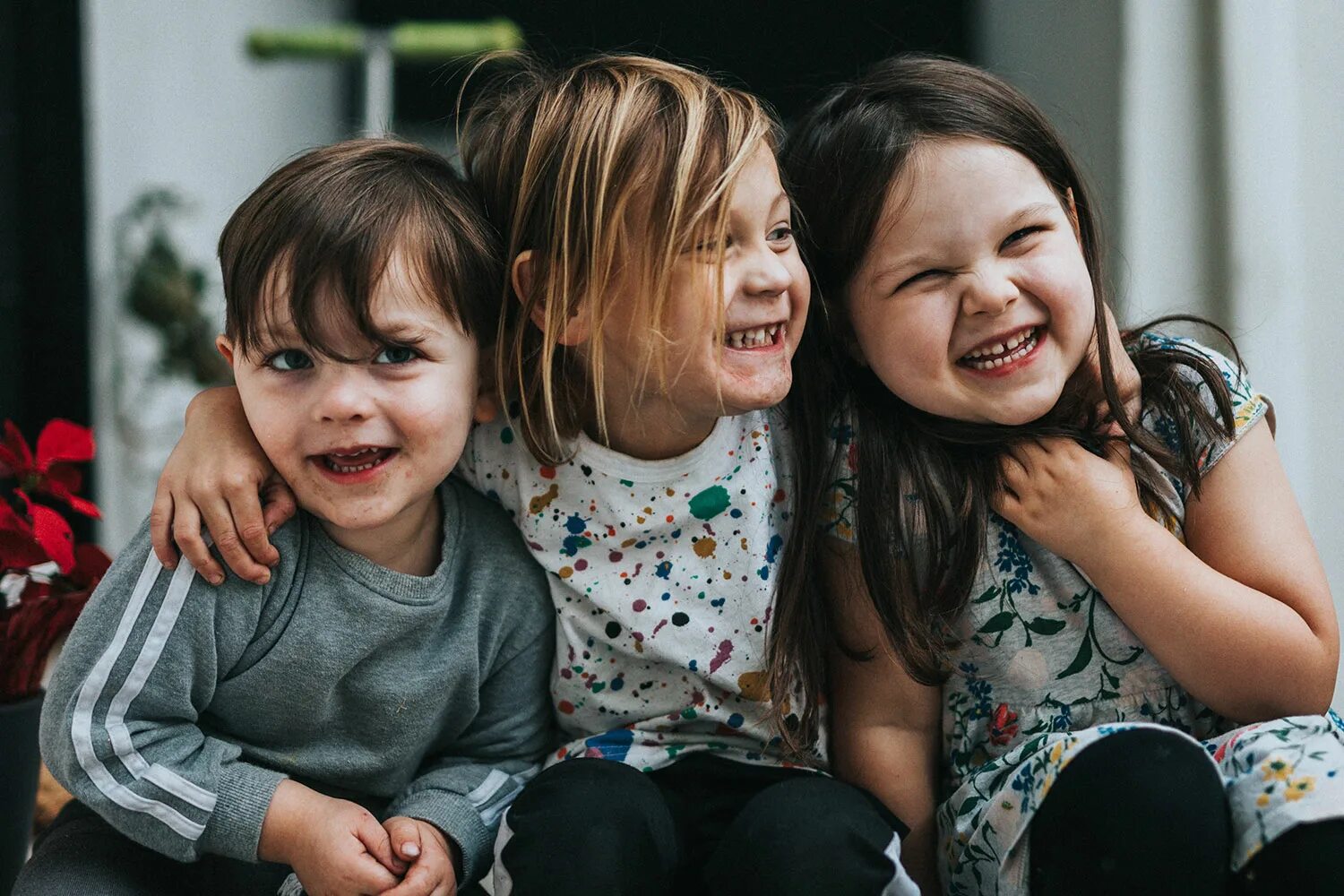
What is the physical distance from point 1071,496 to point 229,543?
24.7 inches

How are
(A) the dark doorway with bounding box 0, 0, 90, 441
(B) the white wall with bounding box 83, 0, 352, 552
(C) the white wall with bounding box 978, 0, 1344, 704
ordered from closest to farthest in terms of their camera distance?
(C) the white wall with bounding box 978, 0, 1344, 704 → (A) the dark doorway with bounding box 0, 0, 90, 441 → (B) the white wall with bounding box 83, 0, 352, 552

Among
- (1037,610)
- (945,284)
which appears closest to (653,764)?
(1037,610)

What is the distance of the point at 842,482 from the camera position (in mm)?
1012

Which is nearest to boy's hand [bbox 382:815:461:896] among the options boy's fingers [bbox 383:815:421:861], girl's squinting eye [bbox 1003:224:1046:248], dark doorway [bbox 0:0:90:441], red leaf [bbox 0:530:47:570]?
boy's fingers [bbox 383:815:421:861]

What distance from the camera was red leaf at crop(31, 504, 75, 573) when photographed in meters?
0.98

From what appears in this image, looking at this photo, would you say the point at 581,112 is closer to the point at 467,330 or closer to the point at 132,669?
the point at 467,330

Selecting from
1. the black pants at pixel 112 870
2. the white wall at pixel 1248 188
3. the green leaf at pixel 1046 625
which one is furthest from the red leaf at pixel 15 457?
the white wall at pixel 1248 188

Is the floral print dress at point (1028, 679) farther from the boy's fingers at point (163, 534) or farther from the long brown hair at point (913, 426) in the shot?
the boy's fingers at point (163, 534)

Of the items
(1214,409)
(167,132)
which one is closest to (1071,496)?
(1214,409)

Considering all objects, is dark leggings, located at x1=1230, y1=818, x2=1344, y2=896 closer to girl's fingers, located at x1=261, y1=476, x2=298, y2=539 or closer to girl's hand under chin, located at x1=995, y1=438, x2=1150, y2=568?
girl's hand under chin, located at x1=995, y1=438, x2=1150, y2=568

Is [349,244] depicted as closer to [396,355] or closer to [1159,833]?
[396,355]

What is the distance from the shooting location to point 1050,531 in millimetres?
929

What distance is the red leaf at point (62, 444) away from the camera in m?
1.03

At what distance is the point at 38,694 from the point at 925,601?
74 cm
